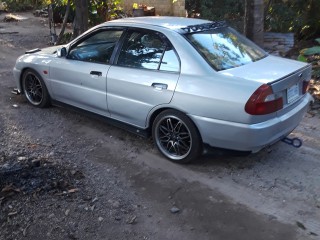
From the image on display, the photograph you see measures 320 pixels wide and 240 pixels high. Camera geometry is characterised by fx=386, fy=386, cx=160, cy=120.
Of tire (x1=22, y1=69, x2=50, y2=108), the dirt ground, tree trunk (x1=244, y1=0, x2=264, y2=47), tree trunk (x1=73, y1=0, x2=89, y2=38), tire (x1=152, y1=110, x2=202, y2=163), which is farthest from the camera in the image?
tree trunk (x1=73, y1=0, x2=89, y2=38)

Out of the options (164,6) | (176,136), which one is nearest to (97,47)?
(176,136)

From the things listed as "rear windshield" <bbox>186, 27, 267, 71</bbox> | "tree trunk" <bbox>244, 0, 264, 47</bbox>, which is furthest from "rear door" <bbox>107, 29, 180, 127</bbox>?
"tree trunk" <bbox>244, 0, 264, 47</bbox>

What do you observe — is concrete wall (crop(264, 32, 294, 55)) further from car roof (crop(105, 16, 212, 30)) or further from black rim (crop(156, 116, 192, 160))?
black rim (crop(156, 116, 192, 160))

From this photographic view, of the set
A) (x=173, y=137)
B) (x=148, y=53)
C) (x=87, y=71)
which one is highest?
(x=148, y=53)

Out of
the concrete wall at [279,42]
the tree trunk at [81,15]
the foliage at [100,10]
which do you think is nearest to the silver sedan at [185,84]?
the tree trunk at [81,15]

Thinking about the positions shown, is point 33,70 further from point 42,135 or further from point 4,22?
point 4,22

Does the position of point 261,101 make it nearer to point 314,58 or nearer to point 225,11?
point 314,58

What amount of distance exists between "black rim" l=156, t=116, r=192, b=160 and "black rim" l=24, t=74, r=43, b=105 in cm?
240

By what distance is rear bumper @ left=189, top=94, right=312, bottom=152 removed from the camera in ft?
12.4

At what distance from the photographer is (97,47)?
5.06m

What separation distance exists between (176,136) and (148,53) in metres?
1.02

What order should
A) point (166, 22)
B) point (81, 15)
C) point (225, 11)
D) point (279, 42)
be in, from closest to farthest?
point (166, 22)
point (81, 15)
point (279, 42)
point (225, 11)

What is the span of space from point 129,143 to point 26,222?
6.19 feet

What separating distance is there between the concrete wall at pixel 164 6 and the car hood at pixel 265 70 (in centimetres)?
915
